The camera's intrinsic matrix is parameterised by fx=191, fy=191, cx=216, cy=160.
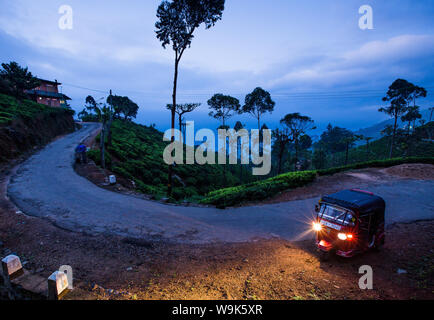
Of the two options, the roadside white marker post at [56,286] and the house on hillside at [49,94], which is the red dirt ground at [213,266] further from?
the house on hillside at [49,94]

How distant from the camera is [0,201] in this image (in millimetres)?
10352

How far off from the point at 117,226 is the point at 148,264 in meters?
3.28

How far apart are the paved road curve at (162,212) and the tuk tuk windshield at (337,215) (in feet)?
7.49

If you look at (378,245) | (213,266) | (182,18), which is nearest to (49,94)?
(182,18)

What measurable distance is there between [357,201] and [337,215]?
0.85 metres

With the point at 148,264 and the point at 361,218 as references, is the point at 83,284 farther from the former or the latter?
the point at 361,218

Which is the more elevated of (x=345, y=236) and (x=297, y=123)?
(x=297, y=123)

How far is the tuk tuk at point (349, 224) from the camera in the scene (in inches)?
253

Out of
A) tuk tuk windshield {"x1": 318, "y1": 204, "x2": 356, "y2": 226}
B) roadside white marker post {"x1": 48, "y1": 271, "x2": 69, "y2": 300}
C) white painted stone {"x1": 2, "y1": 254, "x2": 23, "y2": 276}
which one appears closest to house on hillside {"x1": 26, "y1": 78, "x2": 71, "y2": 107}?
white painted stone {"x1": 2, "y1": 254, "x2": 23, "y2": 276}

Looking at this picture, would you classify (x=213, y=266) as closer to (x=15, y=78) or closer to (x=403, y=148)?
(x=403, y=148)

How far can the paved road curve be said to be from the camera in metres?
8.62

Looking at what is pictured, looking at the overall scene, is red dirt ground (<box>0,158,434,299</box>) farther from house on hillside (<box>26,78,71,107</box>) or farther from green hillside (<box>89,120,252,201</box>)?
house on hillside (<box>26,78,71,107</box>)

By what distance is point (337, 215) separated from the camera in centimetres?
667

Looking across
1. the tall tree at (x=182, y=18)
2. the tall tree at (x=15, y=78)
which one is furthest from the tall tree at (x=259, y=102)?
the tall tree at (x=15, y=78)
